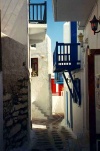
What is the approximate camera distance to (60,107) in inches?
873

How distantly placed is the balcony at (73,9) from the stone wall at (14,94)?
1.51 m

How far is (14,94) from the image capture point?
7922mm

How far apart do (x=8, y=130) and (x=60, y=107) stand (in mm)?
15125

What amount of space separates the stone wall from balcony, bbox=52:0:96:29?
4.94 ft

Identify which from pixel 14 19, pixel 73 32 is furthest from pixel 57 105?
pixel 14 19

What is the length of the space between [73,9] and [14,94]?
2.90 meters

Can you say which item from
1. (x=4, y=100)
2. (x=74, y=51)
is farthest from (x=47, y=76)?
(x=4, y=100)

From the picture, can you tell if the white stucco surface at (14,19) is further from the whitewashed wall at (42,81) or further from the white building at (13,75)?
the whitewashed wall at (42,81)

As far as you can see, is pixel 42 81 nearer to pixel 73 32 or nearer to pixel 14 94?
pixel 73 32

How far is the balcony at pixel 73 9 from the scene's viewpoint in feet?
23.7

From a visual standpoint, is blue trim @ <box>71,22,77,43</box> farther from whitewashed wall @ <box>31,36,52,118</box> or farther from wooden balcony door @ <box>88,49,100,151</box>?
whitewashed wall @ <box>31,36,52,118</box>

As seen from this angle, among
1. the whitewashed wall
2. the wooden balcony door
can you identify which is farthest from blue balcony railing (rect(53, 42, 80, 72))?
the whitewashed wall

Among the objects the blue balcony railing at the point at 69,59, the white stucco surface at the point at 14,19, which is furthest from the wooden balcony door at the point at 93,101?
the blue balcony railing at the point at 69,59

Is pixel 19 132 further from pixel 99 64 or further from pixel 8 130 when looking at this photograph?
pixel 99 64
